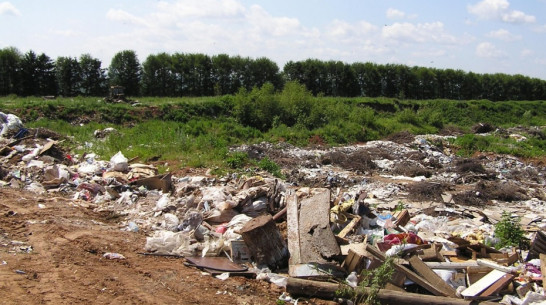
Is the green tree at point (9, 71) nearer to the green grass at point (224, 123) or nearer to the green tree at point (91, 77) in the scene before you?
the green tree at point (91, 77)

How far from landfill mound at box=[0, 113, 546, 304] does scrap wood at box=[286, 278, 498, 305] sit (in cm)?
1

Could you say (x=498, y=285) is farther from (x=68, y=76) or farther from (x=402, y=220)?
(x=68, y=76)

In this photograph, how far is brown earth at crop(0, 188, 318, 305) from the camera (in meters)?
4.07

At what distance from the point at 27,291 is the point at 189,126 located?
14829 mm

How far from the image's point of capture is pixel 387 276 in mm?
4363

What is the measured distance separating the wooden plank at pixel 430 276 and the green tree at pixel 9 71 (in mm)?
27780

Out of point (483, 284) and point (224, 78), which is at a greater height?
point (224, 78)

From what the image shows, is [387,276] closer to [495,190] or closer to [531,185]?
[495,190]

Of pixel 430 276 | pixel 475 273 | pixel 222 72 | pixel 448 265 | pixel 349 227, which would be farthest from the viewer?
pixel 222 72

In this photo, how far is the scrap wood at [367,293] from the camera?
4.21m

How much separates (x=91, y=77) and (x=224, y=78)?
9.17 metres

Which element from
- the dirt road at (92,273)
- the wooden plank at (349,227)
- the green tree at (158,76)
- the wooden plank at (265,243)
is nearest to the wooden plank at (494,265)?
the wooden plank at (349,227)

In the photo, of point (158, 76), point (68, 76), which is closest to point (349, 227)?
point (68, 76)

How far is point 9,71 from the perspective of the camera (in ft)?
86.1
